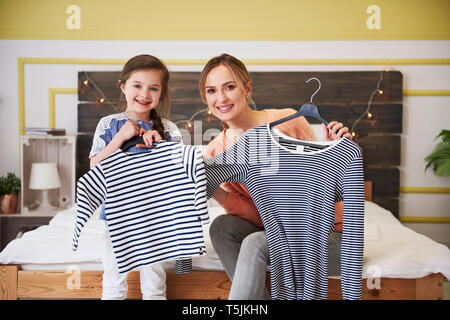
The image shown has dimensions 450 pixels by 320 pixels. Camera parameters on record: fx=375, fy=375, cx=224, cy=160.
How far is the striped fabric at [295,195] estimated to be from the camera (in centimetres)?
122

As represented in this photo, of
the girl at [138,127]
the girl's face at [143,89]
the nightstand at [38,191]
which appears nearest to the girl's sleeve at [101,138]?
the girl at [138,127]

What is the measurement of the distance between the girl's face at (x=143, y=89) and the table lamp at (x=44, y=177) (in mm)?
1638

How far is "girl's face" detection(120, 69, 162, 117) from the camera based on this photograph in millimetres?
1430

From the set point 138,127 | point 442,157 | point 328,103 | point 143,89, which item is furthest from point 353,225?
point 442,157

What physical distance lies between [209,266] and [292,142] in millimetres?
601

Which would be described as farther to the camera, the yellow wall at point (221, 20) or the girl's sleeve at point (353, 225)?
the yellow wall at point (221, 20)

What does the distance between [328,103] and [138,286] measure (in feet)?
6.97

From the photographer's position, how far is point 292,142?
4.14 ft

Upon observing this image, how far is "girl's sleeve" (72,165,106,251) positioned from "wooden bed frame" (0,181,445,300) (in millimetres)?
291

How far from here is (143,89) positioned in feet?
4.68

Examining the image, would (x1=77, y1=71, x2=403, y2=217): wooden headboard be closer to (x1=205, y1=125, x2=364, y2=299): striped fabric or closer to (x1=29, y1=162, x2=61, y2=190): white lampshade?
(x1=29, y1=162, x2=61, y2=190): white lampshade

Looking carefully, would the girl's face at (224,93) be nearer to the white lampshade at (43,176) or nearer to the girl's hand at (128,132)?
the girl's hand at (128,132)

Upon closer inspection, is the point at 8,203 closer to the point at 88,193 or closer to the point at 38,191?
the point at 38,191
